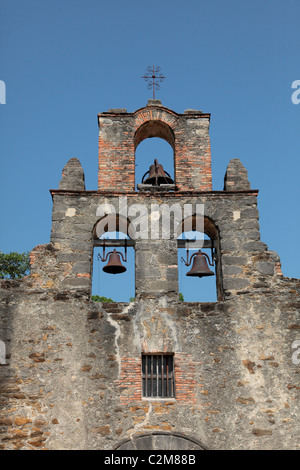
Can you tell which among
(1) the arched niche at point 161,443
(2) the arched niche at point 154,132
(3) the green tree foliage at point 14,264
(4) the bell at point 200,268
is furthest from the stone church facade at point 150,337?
(3) the green tree foliage at point 14,264

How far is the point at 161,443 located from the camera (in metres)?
7.09

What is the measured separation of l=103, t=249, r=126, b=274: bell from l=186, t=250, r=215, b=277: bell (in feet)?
3.59

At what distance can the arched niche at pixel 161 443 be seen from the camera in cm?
707

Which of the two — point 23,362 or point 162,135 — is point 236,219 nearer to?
point 162,135

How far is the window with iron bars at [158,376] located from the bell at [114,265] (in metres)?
1.51

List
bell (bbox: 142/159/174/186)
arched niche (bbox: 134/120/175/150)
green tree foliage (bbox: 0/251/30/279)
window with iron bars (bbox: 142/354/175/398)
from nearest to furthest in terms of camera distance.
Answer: window with iron bars (bbox: 142/354/175/398)
bell (bbox: 142/159/174/186)
arched niche (bbox: 134/120/175/150)
green tree foliage (bbox: 0/251/30/279)

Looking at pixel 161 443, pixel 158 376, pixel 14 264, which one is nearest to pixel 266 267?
pixel 158 376

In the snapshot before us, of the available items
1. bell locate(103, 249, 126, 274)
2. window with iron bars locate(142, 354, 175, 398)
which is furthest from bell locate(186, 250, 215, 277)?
window with iron bars locate(142, 354, 175, 398)

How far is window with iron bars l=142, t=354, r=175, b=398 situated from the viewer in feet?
24.6

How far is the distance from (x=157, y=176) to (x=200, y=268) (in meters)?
1.94

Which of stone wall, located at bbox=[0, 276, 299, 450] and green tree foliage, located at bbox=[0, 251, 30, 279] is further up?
green tree foliage, located at bbox=[0, 251, 30, 279]

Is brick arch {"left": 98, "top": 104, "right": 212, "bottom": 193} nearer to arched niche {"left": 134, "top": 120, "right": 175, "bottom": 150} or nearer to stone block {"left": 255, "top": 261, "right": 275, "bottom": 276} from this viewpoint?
arched niche {"left": 134, "top": 120, "right": 175, "bottom": 150}
